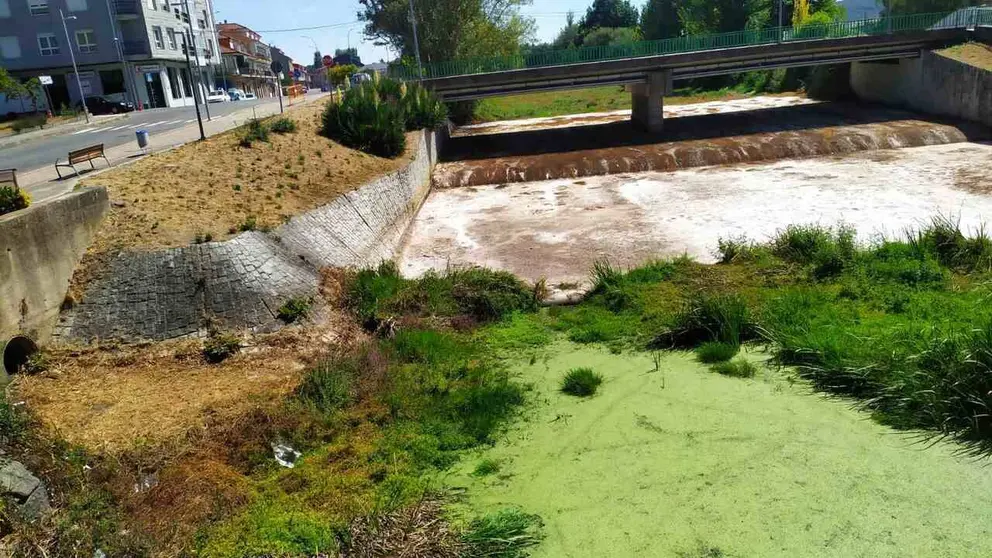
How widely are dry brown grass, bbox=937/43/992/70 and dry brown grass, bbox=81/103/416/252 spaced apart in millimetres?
Answer: 23033

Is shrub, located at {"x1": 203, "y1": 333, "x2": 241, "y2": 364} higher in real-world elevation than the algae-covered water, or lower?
higher

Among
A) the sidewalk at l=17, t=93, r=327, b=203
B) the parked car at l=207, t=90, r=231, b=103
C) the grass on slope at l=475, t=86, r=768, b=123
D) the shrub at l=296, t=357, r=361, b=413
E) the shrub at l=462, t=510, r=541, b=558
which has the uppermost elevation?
the parked car at l=207, t=90, r=231, b=103

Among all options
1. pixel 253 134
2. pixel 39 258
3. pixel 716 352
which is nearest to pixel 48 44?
pixel 253 134

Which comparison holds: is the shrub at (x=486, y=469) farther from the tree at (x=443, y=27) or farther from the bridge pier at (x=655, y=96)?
the tree at (x=443, y=27)

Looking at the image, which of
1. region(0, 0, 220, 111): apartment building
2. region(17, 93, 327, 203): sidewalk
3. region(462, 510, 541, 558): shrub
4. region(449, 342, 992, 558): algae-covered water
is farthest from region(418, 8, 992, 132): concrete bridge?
region(0, 0, 220, 111): apartment building

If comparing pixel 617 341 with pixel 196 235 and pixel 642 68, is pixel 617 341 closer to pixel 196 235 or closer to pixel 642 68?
pixel 196 235

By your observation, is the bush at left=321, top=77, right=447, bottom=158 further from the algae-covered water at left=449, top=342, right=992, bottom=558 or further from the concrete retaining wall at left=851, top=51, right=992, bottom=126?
the concrete retaining wall at left=851, top=51, right=992, bottom=126

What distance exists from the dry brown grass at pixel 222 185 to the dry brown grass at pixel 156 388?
2270 mm

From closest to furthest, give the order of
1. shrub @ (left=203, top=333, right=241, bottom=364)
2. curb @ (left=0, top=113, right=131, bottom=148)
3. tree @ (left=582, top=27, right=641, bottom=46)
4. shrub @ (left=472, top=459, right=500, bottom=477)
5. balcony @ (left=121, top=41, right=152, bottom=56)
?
shrub @ (left=472, top=459, right=500, bottom=477) < shrub @ (left=203, top=333, right=241, bottom=364) < curb @ (left=0, top=113, right=131, bottom=148) < balcony @ (left=121, top=41, right=152, bottom=56) < tree @ (left=582, top=27, right=641, bottom=46)

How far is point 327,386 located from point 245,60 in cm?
8701

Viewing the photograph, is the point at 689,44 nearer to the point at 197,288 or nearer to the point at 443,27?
the point at 443,27

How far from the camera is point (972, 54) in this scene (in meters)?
29.1

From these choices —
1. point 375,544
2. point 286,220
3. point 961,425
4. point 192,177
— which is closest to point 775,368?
point 961,425

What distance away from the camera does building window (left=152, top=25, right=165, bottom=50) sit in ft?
185
